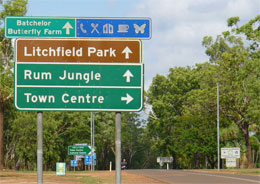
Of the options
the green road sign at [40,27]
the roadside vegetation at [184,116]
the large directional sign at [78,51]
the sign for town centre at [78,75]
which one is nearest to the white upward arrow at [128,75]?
the sign for town centre at [78,75]

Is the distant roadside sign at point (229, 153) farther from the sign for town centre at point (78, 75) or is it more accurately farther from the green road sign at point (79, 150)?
the sign for town centre at point (78, 75)

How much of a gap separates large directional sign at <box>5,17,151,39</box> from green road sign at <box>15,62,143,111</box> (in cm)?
66

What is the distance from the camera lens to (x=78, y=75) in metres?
11.5

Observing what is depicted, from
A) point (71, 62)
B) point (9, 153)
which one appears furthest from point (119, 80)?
point (9, 153)

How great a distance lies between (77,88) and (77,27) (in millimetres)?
1306

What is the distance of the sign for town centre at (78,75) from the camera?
1142 centimetres

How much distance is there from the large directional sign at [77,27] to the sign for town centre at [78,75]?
0.16 m

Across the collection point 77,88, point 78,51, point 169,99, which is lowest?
point 77,88

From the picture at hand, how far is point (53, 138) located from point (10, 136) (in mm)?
5984

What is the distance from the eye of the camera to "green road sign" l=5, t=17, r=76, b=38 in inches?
457

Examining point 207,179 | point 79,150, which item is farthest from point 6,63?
point 207,179

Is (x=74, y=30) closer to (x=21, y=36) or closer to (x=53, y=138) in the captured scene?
(x=21, y=36)

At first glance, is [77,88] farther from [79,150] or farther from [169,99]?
[169,99]

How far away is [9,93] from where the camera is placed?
44.3m
